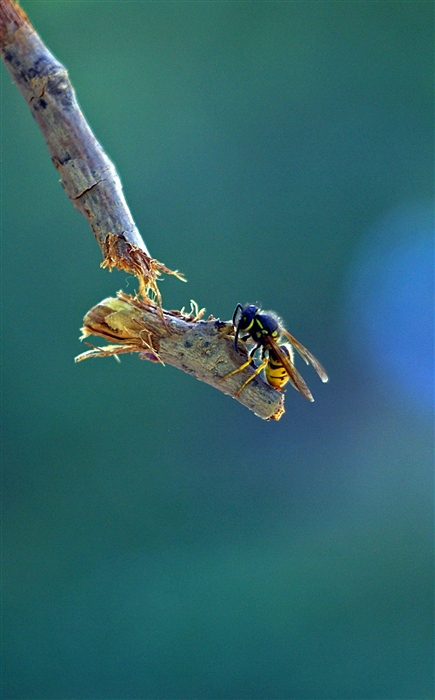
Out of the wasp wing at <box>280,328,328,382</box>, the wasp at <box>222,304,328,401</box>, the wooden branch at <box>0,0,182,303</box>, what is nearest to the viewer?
the wooden branch at <box>0,0,182,303</box>

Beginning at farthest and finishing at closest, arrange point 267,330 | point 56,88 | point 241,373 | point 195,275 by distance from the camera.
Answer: point 195,275 → point 267,330 → point 241,373 → point 56,88

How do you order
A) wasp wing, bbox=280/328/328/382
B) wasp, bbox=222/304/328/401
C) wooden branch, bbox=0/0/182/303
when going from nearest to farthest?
1. wooden branch, bbox=0/0/182/303
2. wasp, bbox=222/304/328/401
3. wasp wing, bbox=280/328/328/382

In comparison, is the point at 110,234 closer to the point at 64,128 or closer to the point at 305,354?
the point at 64,128

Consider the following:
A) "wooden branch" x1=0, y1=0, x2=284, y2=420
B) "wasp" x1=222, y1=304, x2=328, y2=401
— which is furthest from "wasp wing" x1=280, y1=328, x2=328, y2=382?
"wooden branch" x1=0, y1=0, x2=284, y2=420

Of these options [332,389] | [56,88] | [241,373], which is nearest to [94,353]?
[241,373]

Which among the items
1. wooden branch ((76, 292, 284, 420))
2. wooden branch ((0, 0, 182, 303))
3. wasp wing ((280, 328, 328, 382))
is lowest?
wooden branch ((76, 292, 284, 420))

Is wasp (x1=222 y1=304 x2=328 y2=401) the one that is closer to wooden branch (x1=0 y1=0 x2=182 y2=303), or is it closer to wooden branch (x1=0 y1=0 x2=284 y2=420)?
wooden branch (x1=0 y1=0 x2=284 y2=420)

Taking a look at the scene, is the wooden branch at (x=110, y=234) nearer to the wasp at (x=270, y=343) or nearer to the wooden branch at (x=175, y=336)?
the wooden branch at (x=175, y=336)

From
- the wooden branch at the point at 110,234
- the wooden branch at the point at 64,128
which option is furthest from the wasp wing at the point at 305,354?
the wooden branch at the point at 64,128

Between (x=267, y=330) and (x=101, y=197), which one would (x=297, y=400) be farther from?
(x=101, y=197)
